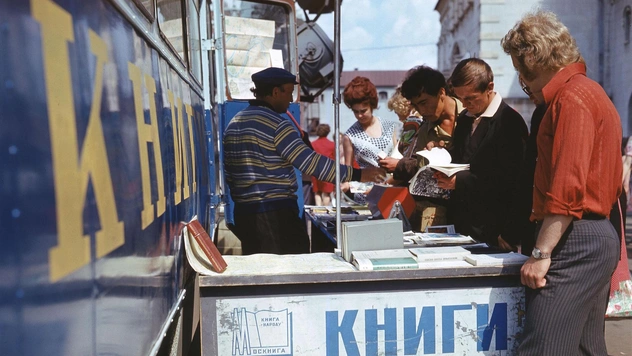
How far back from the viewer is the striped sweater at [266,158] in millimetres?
3338

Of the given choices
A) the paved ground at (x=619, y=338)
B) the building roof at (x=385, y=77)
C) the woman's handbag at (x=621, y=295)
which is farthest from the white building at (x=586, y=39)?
the building roof at (x=385, y=77)

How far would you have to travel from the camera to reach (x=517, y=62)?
2.38 meters

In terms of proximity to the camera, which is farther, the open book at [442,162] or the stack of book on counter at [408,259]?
the open book at [442,162]

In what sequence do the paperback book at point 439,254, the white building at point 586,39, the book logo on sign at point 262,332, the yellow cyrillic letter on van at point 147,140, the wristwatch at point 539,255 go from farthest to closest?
the white building at point 586,39 → the paperback book at point 439,254 → the book logo on sign at point 262,332 → the wristwatch at point 539,255 → the yellow cyrillic letter on van at point 147,140

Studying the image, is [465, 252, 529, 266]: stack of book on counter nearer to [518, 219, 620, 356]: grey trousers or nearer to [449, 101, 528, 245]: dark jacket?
[518, 219, 620, 356]: grey trousers

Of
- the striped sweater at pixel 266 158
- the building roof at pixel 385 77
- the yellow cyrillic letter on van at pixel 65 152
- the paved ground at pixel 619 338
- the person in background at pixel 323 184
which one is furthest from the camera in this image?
the building roof at pixel 385 77

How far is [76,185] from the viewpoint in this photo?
103 centimetres

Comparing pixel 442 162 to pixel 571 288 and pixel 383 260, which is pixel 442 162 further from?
pixel 571 288

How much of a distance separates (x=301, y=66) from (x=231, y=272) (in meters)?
6.84

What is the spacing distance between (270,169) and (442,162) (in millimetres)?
959

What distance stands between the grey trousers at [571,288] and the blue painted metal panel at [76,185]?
4.45 feet

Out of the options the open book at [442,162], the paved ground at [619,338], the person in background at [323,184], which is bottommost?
the paved ground at [619,338]

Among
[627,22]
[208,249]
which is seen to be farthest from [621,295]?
[627,22]

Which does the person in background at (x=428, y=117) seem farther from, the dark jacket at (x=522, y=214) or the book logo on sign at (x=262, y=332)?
the book logo on sign at (x=262, y=332)
